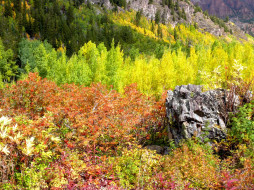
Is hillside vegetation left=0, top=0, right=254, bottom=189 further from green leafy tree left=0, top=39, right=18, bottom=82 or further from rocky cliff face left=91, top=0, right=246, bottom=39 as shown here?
rocky cliff face left=91, top=0, right=246, bottom=39

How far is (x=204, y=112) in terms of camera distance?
761 cm

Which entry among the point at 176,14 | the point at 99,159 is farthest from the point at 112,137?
the point at 176,14

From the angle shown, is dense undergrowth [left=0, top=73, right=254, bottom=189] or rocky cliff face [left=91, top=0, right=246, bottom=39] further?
rocky cliff face [left=91, top=0, right=246, bottom=39]

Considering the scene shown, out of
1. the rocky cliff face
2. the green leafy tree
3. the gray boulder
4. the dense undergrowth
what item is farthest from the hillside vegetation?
the rocky cliff face

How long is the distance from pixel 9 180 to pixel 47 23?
70.5m

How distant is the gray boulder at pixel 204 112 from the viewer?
24.1ft

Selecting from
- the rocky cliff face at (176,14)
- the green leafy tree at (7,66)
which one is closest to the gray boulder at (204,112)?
the green leafy tree at (7,66)

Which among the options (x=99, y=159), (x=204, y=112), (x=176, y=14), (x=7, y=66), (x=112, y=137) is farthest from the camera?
(x=176, y=14)

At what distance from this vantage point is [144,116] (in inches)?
400

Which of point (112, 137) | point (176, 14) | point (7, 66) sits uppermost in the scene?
point (176, 14)

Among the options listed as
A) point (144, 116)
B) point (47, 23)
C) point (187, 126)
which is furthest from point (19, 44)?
point (187, 126)

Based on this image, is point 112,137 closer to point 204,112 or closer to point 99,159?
point 99,159

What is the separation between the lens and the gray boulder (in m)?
7.34

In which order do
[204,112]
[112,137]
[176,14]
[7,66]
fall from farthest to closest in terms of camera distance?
[176,14]
[7,66]
[112,137]
[204,112]
